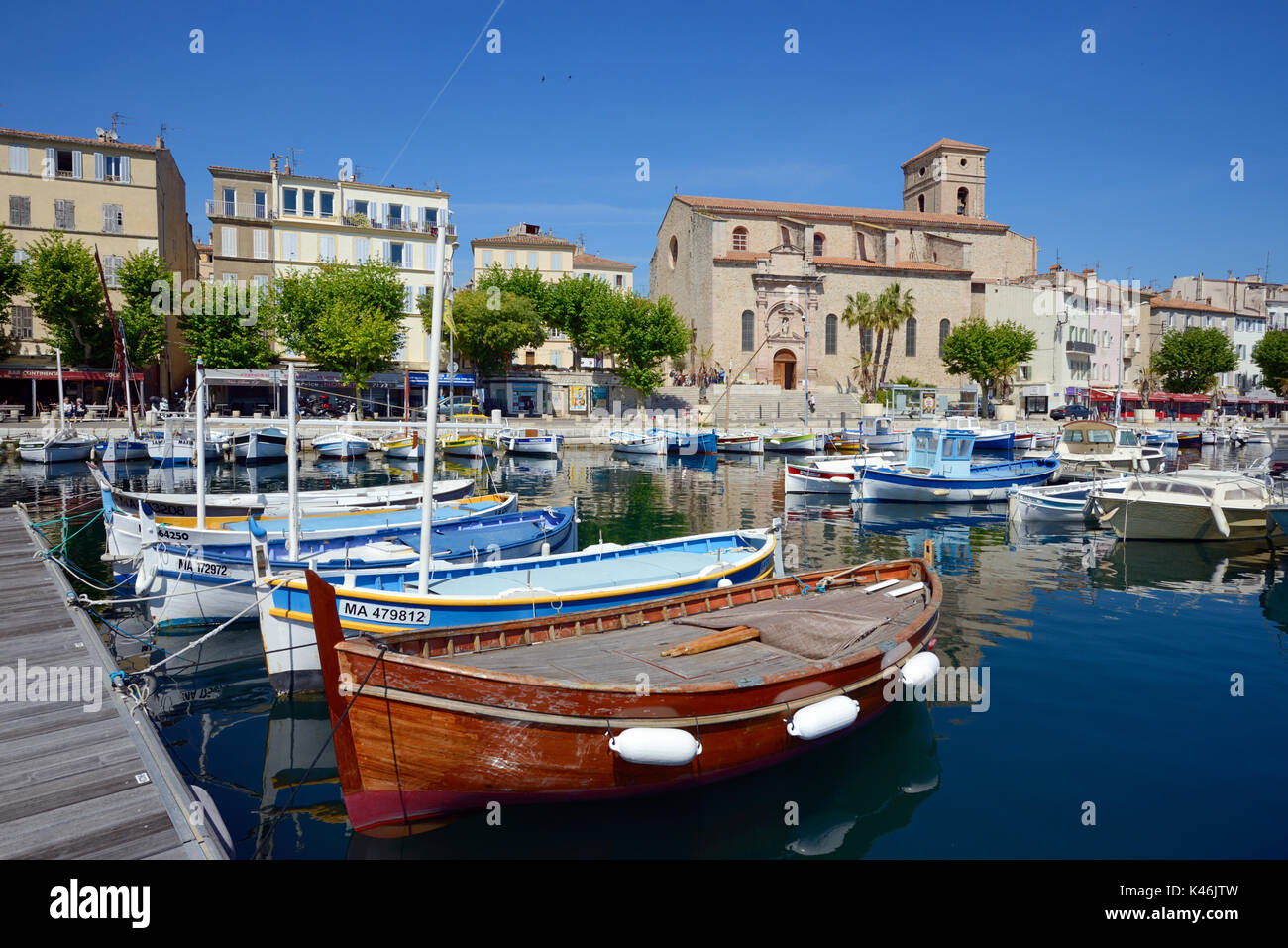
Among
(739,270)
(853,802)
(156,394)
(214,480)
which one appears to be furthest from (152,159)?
(853,802)

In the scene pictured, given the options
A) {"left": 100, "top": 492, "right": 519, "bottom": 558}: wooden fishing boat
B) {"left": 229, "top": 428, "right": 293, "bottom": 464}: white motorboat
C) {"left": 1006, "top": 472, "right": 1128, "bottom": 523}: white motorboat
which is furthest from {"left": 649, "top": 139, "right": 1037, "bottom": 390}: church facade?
{"left": 100, "top": 492, "right": 519, "bottom": 558}: wooden fishing boat

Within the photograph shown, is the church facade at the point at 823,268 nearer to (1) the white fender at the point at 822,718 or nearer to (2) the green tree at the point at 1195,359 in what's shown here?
(2) the green tree at the point at 1195,359

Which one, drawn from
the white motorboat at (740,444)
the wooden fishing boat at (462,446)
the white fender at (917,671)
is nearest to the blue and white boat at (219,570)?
the white fender at (917,671)

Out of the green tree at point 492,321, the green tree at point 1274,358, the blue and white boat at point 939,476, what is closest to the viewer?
the blue and white boat at point 939,476

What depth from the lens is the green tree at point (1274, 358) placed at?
74.1 m

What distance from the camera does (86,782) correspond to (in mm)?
7215

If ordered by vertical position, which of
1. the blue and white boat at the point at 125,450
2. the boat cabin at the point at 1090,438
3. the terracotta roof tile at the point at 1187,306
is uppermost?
the terracotta roof tile at the point at 1187,306

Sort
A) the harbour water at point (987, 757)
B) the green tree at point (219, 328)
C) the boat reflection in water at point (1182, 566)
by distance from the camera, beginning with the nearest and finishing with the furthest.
A: the harbour water at point (987, 757) < the boat reflection in water at point (1182, 566) < the green tree at point (219, 328)

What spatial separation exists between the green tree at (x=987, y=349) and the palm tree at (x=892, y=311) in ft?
15.5

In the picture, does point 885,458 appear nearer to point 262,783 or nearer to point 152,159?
point 262,783

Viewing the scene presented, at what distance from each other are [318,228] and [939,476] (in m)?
46.7

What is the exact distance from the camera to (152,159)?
5128 cm

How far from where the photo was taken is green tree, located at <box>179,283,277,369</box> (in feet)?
166
